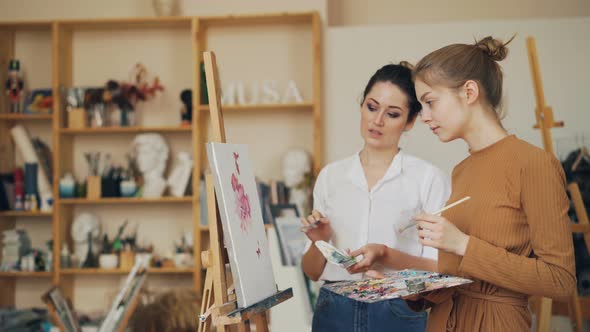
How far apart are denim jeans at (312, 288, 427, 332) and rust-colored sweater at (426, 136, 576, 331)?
0.25m

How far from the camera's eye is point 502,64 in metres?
4.62

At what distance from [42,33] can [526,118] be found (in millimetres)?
3687

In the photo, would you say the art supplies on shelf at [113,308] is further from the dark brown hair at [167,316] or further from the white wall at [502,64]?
the white wall at [502,64]

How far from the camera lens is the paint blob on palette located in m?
1.59

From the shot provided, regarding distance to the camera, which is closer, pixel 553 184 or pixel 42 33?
pixel 553 184

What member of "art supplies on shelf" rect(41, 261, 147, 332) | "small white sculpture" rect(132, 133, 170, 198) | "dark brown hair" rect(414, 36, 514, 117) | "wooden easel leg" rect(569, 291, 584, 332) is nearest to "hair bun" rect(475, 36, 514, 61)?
"dark brown hair" rect(414, 36, 514, 117)

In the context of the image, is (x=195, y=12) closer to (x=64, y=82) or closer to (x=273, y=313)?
(x=64, y=82)

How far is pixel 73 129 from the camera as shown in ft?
16.2

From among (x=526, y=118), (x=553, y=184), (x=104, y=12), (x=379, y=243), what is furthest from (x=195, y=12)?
(x=553, y=184)

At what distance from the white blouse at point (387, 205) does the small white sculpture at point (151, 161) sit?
3.01 metres

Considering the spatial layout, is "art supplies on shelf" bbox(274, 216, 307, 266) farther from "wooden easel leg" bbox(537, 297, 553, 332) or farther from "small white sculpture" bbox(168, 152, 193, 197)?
"small white sculpture" bbox(168, 152, 193, 197)

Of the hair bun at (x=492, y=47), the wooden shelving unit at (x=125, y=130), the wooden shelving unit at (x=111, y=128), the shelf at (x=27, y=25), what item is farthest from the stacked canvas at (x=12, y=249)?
the hair bun at (x=492, y=47)

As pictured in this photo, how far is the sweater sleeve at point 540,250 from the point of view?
149 cm

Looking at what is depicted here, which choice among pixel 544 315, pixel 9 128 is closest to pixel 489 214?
pixel 544 315
